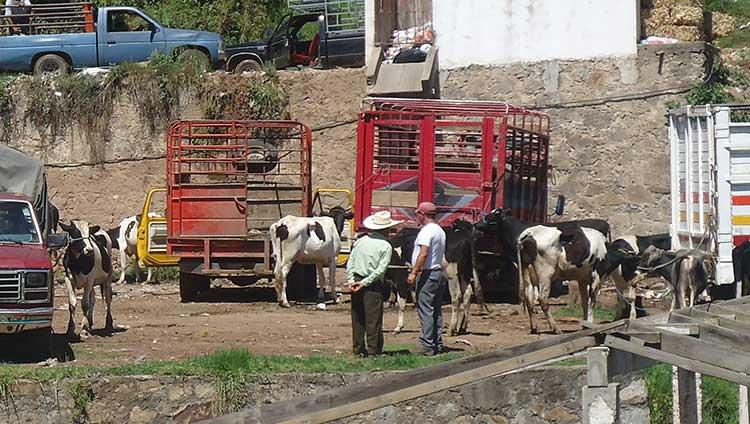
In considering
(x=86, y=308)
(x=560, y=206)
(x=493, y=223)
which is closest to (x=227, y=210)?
(x=493, y=223)

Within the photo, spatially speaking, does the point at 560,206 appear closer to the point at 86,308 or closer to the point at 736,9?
the point at 86,308

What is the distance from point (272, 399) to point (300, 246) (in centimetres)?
861

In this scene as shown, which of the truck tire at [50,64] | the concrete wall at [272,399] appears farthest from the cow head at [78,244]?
the truck tire at [50,64]

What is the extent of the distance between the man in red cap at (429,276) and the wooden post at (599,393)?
25.3 ft

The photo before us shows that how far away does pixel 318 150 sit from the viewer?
1040 inches

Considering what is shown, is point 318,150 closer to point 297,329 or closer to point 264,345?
point 297,329

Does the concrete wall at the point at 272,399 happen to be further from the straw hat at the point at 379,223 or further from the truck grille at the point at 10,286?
the straw hat at the point at 379,223

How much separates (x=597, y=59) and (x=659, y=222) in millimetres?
3257

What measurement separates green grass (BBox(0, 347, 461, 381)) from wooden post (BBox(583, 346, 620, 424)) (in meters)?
6.11

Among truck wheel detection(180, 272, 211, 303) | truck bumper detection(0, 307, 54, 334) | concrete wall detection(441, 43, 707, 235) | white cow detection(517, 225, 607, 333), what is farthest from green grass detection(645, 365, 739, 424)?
concrete wall detection(441, 43, 707, 235)

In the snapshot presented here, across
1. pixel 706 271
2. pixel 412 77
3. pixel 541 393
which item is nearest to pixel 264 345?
pixel 541 393

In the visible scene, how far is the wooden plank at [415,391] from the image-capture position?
6.11 meters

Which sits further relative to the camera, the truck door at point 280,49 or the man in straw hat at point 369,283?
the truck door at point 280,49

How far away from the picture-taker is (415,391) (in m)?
6.27
